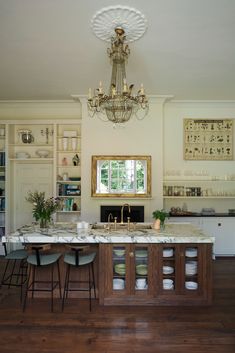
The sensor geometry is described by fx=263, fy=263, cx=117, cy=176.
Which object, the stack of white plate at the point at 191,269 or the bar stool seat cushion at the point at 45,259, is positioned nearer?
the bar stool seat cushion at the point at 45,259

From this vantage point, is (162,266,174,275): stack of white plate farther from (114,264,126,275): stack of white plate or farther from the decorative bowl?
the decorative bowl

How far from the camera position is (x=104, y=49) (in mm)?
3500

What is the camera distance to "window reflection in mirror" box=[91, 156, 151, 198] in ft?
18.2

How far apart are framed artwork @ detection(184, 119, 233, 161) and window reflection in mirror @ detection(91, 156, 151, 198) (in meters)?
1.13

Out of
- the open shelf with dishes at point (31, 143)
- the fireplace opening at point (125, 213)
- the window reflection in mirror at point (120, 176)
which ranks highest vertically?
the open shelf with dishes at point (31, 143)

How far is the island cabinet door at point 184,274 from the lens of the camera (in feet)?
10.9

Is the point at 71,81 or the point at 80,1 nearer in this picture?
the point at 80,1

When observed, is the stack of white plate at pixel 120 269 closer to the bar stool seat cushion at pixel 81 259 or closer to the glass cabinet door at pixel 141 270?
the glass cabinet door at pixel 141 270

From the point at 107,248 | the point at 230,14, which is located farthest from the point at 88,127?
the point at 230,14

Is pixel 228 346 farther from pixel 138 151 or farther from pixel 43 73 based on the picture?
→ pixel 43 73

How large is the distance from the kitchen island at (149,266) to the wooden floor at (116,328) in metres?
0.14

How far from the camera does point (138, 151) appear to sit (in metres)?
5.56

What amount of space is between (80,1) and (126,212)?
3892 millimetres

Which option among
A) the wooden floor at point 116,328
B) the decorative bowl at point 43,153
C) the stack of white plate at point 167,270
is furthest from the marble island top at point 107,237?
the decorative bowl at point 43,153
